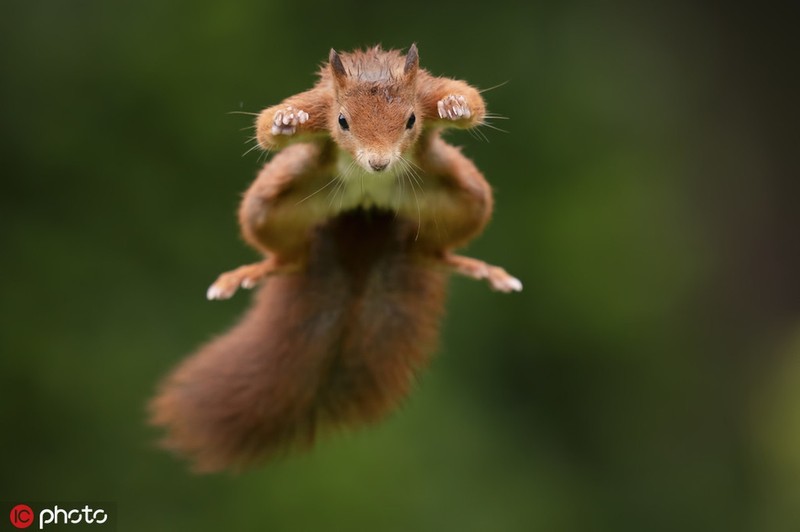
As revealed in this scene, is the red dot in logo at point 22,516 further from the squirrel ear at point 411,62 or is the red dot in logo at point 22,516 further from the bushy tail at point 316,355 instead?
the squirrel ear at point 411,62

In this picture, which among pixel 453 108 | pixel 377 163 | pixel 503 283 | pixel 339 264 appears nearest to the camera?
pixel 377 163

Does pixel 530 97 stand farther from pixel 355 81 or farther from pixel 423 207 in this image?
pixel 355 81

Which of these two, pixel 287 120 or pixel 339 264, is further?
pixel 339 264

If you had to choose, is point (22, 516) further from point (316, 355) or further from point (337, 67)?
point (337, 67)

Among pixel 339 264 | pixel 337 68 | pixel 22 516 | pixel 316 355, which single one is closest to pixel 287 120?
pixel 337 68

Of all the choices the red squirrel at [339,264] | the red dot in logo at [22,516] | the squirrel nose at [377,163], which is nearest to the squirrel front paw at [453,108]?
the red squirrel at [339,264]

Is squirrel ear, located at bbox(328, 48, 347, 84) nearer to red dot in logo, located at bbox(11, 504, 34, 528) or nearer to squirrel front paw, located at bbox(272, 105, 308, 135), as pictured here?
squirrel front paw, located at bbox(272, 105, 308, 135)
